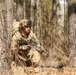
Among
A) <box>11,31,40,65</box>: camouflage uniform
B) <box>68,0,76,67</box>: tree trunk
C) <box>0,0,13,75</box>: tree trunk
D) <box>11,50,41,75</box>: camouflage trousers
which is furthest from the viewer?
<box>68,0,76,67</box>: tree trunk

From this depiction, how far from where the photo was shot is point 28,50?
9.98 m

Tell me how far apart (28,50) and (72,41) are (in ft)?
4.76

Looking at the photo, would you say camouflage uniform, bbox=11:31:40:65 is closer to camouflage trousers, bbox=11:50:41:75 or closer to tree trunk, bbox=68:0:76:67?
camouflage trousers, bbox=11:50:41:75

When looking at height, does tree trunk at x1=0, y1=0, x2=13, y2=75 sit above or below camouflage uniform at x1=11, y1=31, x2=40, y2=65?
above

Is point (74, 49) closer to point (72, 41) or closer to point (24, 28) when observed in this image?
point (72, 41)

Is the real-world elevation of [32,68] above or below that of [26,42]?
below

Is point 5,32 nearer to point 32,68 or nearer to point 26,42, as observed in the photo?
point 32,68

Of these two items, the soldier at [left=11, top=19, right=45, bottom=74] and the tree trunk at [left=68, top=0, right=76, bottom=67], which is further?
the tree trunk at [left=68, top=0, right=76, bottom=67]

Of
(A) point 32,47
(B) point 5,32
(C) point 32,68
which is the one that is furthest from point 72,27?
(B) point 5,32

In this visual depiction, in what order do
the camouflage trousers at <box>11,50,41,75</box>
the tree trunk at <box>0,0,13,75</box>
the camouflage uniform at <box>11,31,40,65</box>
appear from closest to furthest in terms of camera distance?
the tree trunk at <box>0,0,13,75</box> < the camouflage trousers at <box>11,50,41,75</box> < the camouflage uniform at <box>11,31,40,65</box>

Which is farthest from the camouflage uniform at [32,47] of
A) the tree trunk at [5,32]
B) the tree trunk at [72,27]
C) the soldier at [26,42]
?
the tree trunk at [5,32]

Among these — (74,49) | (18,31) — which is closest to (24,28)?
(18,31)

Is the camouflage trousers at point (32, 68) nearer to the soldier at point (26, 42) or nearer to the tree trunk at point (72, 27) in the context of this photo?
the soldier at point (26, 42)

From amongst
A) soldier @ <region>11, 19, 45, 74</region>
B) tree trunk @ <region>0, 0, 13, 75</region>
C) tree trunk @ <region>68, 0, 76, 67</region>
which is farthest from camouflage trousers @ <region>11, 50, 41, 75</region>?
tree trunk @ <region>68, 0, 76, 67</region>
